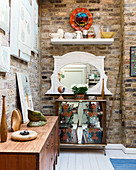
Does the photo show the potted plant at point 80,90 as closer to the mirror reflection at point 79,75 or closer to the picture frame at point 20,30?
the mirror reflection at point 79,75

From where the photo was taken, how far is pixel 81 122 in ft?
12.3

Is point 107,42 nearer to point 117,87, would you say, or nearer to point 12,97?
point 117,87

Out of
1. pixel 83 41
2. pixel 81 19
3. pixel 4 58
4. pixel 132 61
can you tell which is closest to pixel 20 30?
pixel 4 58

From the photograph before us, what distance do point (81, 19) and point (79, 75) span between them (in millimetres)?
1209

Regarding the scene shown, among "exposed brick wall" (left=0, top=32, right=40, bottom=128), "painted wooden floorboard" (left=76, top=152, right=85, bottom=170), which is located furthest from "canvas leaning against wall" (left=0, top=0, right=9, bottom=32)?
"painted wooden floorboard" (left=76, top=152, right=85, bottom=170)

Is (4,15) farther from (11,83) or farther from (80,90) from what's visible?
(80,90)

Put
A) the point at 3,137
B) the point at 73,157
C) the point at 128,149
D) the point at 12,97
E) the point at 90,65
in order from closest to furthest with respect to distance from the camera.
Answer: the point at 3,137 < the point at 12,97 < the point at 73,157 < the point at 128,149 < the point at 90,65

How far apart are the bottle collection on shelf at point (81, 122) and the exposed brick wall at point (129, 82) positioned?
21.8 inches

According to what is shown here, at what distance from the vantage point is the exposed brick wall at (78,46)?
4160 millimetres

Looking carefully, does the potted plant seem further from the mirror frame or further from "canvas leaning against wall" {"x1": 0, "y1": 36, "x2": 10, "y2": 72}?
"canvas leaning against wall" {"x1": 0, "y1": 36, "x2": 10, "y2": 72}

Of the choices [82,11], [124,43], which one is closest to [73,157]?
[124,43]

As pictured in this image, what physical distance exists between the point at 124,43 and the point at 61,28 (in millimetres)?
1381

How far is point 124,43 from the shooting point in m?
3.92

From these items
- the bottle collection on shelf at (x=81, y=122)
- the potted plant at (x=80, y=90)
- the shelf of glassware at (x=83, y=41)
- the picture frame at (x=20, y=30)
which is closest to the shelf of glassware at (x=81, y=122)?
the bottle collection on shelf at (x=81, y=122)
